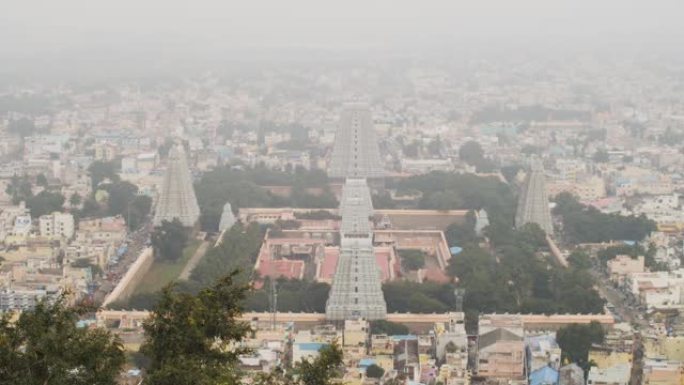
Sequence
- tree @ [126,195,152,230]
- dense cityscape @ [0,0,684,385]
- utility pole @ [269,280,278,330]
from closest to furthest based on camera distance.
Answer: dense cityscape @ [0,0,684,385], utility pole @ [269,280,278,330], tree @ [126,195,152,230]

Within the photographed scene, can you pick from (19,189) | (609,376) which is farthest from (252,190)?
(609,376)

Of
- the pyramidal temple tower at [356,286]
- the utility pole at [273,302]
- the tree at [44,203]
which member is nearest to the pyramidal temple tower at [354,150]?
the tree at [44,203]

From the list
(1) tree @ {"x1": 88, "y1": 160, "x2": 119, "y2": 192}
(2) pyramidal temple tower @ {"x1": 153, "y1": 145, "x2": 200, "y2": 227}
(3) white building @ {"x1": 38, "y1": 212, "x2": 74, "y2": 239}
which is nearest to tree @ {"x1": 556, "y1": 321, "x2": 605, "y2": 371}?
(2) pyramidal temple tower @ {"x1": 153, "y1": 145, "x2": 200, "y2": 227}

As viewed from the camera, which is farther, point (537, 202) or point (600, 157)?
point (600, 157)

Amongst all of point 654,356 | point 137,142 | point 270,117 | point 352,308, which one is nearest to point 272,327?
point 352,308

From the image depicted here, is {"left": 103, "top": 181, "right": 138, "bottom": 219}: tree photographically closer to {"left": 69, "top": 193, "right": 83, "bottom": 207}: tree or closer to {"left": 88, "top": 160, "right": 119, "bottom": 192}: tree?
{"left": 69, "top": 193, "right": 83, "bottom": 207}: tree

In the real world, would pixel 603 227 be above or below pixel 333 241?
above

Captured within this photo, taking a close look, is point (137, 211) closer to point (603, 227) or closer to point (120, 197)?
point (120, 197)
